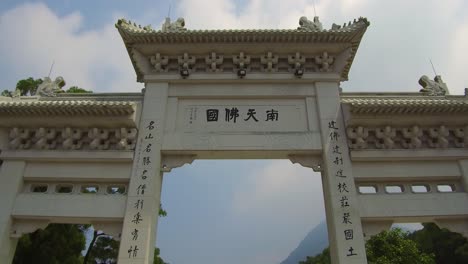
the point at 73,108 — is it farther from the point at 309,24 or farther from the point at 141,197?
the point at 309,24

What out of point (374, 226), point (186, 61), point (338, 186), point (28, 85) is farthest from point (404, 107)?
point (28, 85)

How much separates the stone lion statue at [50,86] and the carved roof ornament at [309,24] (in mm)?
6700

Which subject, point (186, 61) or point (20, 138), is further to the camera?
point (186, 61)

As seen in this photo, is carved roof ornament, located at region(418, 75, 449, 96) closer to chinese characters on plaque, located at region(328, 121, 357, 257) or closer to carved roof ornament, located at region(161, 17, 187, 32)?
chinese characters on plaque, located at region(328, 121, 357, 257)

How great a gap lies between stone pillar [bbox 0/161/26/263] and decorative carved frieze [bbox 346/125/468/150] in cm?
769

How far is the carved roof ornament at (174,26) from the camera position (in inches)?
344

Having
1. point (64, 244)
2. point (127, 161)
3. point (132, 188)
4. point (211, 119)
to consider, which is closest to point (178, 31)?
point (211, 119)

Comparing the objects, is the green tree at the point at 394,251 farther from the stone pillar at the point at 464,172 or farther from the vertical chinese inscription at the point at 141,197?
the vertical chinese inscription at the point at 141,197

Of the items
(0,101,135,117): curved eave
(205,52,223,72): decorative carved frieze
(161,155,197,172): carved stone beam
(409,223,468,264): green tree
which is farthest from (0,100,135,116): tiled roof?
(409,223,468,264): green tree

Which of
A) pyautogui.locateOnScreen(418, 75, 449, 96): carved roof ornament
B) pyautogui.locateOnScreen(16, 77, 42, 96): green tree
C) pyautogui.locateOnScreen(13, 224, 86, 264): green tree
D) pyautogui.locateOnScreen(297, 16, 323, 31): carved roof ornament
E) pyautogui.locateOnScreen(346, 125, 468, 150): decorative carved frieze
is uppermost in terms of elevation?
pyautogui.locateOnScreen(16, 77, 42, 96): green tree

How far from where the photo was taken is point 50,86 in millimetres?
8945

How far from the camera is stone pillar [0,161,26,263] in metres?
7.02

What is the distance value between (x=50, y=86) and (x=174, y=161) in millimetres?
4279

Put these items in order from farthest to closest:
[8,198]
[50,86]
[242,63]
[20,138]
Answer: [50,86] < [242,63] < [20,138] < [8,198]
